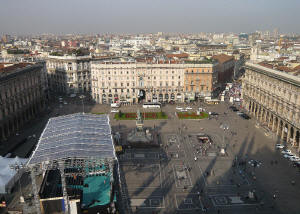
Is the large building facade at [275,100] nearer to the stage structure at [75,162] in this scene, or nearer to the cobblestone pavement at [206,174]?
the cobblestone pavement at [206,174]

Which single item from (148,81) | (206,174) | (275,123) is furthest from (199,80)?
(206,174)

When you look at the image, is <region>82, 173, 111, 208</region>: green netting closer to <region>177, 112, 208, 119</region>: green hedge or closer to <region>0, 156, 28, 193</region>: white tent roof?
<region>0, 156, 28, 193</region>: white tent roof

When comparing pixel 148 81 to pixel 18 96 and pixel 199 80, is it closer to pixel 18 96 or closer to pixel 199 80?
pixel 199 80

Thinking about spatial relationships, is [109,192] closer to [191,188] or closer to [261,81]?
[191,188]

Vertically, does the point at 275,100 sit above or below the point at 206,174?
above

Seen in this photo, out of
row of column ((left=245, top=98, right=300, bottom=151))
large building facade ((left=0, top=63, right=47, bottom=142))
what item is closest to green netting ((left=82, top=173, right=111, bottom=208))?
large building facade ((left=0, top=63, right=47, bottom=142))

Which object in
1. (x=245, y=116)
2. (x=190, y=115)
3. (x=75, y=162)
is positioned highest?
(x=75, y=162)

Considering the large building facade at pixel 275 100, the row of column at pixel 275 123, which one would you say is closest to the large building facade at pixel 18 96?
the large building facade at pixel 275 100
